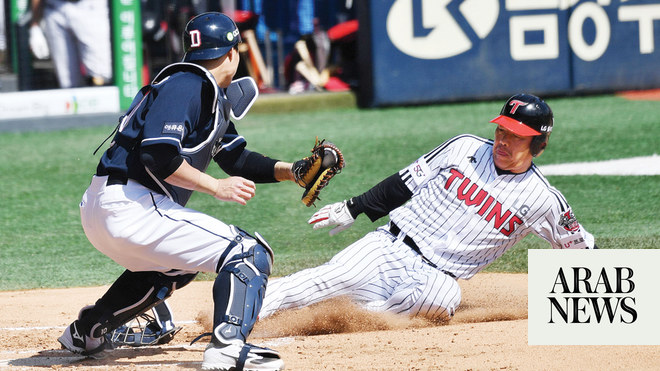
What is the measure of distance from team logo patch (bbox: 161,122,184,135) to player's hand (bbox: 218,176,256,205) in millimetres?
251

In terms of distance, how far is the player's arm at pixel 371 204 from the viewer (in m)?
4.80

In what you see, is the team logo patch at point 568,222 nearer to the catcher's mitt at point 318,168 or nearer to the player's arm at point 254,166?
the catcher's mitt at point 318,168

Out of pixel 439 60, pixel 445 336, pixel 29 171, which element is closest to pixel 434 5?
pixel 439 60

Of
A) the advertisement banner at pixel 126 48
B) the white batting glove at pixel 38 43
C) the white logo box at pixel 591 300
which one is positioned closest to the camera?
the white logo box at pixel 591 300

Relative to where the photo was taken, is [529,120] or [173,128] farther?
[529,120]

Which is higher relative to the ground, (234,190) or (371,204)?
(234,190)

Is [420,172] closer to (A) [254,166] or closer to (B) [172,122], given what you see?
(A) [254,166]

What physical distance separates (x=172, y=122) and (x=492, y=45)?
29.6 feet

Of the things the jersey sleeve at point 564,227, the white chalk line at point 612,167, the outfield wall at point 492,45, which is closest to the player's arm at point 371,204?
the jersey sleeve at point 564,227

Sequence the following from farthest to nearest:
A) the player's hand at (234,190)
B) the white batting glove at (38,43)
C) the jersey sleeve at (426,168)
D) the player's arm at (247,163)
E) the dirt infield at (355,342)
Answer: the white batting glove at (38,43)
the jersey sleeve at (426,168)
the player's arm at (247,163)
the dirt infield at (355,342)
the player's hand at (234,190)

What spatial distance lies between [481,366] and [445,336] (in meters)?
0.62

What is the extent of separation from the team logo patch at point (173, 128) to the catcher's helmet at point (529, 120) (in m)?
1.66

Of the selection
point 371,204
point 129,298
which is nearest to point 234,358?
point 129,298

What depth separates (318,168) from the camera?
417 cm
